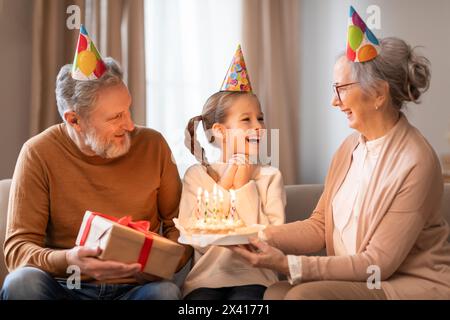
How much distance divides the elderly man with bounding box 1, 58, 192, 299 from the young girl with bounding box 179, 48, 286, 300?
102 millimetres

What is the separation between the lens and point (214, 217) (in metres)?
2.23

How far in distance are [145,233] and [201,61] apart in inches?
74.9

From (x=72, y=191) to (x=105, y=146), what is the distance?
207 millimetres

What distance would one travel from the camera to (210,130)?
2.64 metres

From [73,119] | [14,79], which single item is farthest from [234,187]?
[14,79]

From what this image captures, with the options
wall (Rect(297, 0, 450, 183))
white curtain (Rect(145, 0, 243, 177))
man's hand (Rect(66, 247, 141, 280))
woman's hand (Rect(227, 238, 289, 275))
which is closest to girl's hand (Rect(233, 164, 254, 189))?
woman's hand (Rect(227, 238, 289, 275))

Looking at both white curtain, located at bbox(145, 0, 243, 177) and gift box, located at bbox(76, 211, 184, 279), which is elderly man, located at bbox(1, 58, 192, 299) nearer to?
gift box, located at bbox(76, 211, 184, 279)

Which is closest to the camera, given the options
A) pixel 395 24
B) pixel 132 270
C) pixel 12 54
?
pixel 132 270

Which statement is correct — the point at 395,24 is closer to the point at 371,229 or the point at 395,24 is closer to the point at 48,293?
the point at 371,229

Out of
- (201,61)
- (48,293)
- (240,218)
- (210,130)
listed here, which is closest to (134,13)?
(201,61)

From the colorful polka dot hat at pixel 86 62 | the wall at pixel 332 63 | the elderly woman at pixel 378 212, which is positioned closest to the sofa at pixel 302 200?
the elderly woman at pixel 378 212

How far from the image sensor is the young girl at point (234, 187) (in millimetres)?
2432

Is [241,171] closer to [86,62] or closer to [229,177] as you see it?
[229,177]
